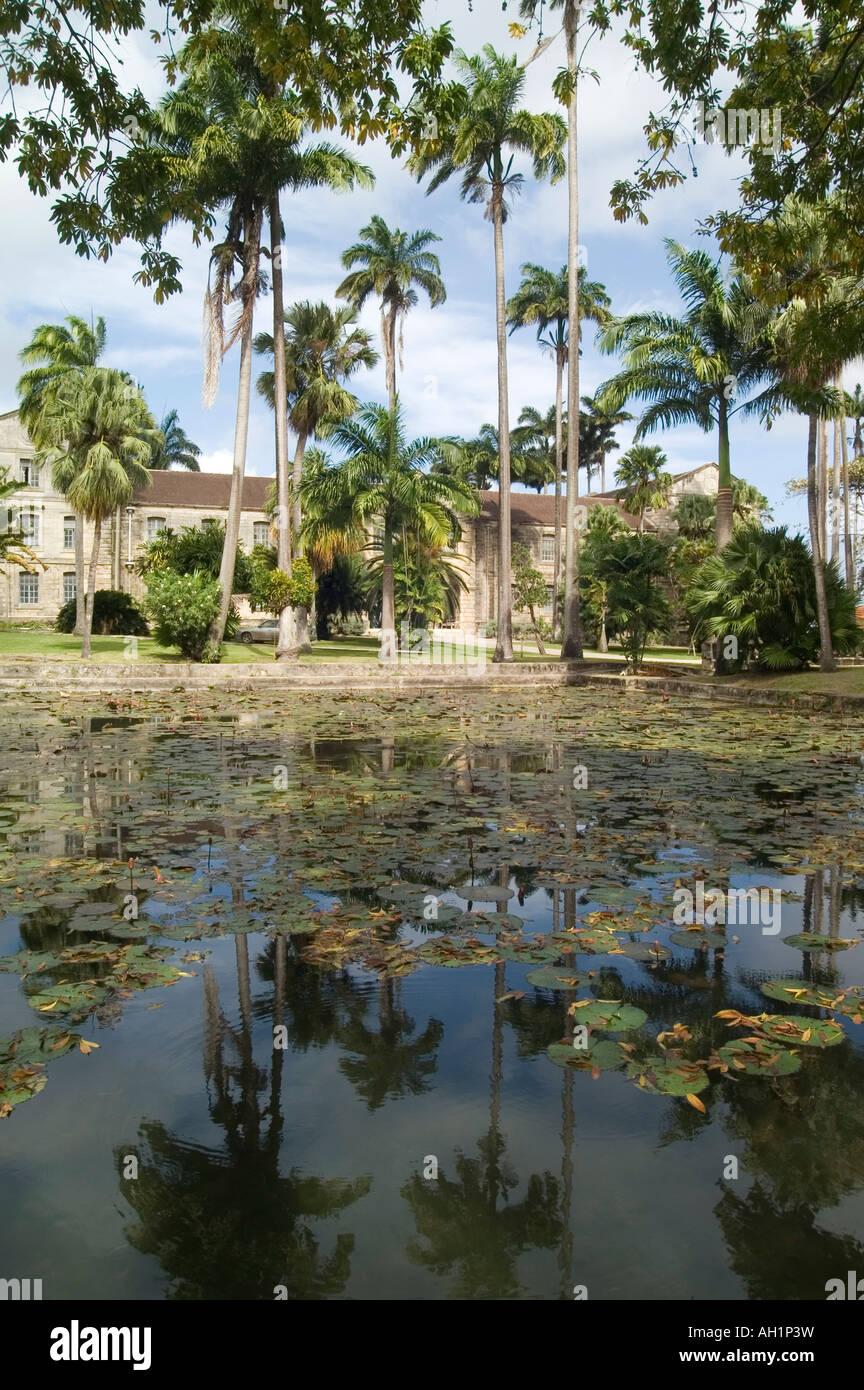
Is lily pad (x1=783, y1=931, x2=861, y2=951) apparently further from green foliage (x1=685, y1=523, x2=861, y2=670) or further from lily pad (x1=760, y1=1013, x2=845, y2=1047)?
green foliage (x1=685, y1=523, x2=861, y2=670)

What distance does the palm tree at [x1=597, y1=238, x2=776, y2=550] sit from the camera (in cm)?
2367

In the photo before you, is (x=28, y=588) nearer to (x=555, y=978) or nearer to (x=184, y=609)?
(x=184, y=609)

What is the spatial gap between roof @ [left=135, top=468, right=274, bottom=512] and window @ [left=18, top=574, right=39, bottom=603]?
22.5 feet

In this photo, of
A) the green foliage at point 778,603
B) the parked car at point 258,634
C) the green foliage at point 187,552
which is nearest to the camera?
the green foliage at point 778,603

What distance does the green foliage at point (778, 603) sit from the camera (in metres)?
21.0

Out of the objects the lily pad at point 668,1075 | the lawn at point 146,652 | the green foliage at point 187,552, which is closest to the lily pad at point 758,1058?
the lily pad at point 668,1075

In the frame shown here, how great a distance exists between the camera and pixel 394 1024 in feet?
12.2

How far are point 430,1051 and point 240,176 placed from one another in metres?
27.6

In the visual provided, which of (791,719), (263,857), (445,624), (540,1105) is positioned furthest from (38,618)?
(540,1105)

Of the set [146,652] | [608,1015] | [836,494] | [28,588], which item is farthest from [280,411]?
[836,494]

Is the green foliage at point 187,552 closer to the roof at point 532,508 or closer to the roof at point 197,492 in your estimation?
the roof at point 197,492

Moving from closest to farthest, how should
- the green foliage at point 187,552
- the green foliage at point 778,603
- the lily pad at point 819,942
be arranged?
the lily pad at point 819,942, the green foliage at point 778,603, the green foliage at point 187,552

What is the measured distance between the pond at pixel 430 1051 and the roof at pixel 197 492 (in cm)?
4634
